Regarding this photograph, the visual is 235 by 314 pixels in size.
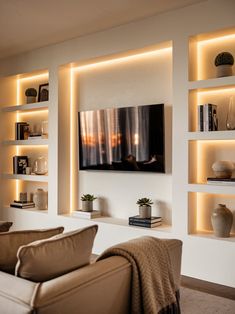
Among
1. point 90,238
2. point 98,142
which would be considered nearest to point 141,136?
point 98,142

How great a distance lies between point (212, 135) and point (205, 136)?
0.07 meters

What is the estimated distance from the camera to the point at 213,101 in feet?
12.2

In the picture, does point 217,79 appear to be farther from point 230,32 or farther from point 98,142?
point 98,142

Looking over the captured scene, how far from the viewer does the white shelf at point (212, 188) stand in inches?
130

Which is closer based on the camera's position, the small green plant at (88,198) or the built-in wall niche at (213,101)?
the built-in wall niche at (213,101)

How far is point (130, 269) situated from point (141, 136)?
256 cm

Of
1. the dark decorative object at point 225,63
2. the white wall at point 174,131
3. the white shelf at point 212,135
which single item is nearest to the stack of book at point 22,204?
the white wall at point 174,131

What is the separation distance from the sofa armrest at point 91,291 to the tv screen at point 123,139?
2.41m

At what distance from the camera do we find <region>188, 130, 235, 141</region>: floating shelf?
3.35m

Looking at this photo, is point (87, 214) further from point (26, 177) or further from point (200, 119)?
point (200, 119)

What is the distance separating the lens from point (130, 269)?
179 cm

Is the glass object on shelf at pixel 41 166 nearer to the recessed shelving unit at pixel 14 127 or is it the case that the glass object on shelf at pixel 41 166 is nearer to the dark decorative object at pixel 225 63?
the recessed shelving unit at pixel 14 127

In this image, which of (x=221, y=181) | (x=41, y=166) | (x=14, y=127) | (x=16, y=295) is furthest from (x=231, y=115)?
(x=14, y=127)

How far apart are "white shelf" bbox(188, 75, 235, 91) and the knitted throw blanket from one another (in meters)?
1.91
